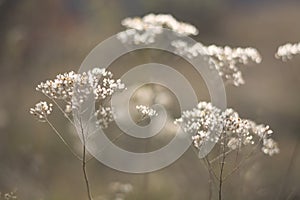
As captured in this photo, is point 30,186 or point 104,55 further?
point 104,55

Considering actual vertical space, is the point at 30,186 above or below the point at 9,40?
below

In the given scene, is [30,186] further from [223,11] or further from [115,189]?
[223,11]

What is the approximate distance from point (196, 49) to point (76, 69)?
3094mm

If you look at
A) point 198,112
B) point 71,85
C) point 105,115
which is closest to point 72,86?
point 71,85

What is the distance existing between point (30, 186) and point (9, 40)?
1.66 metres

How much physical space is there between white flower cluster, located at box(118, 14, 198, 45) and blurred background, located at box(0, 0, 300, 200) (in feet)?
2.22

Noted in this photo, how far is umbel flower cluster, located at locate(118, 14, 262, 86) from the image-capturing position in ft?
12.0

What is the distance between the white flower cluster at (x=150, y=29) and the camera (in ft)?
13.0

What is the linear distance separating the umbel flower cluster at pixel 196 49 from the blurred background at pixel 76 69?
0.43m

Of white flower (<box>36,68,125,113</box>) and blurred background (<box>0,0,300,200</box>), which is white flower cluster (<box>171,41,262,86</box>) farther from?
white flower (<box>36,68,125,113</box>)

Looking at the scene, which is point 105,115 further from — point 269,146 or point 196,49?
point 196,49

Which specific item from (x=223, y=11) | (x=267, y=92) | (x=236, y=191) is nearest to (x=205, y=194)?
(x=236, y=191)

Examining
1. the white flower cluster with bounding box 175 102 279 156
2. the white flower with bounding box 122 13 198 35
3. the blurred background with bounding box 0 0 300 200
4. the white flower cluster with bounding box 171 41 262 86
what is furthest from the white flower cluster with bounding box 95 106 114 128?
the white flower with bounding box 122 13 198 35

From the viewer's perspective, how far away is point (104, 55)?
7078mm
